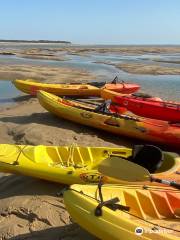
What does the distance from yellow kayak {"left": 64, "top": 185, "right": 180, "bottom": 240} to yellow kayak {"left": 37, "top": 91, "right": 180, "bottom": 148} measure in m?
3.91

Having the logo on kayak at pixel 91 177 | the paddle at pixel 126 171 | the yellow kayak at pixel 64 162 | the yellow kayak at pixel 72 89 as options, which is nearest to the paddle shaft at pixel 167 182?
the paddle at pixel 126 171

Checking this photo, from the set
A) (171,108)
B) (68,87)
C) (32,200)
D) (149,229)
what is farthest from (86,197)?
A: (68,87)

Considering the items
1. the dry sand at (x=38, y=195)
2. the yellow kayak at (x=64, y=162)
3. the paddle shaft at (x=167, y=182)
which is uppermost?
the paddle shaft at (x=167, y=182)

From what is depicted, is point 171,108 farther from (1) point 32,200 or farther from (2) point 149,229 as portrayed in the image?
(2) point 149,229

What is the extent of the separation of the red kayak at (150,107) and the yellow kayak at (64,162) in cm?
401

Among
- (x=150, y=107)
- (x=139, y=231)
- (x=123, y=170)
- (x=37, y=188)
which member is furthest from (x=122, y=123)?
(x=139, y=231)

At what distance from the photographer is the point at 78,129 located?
33.4ft

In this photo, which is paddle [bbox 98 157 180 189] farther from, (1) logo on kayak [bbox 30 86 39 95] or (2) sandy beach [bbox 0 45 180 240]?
(1) logo on kayak [bbox 30 86 39 95]

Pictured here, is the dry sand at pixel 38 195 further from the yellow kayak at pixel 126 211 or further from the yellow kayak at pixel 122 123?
the yellow kayak at pixel 126 211

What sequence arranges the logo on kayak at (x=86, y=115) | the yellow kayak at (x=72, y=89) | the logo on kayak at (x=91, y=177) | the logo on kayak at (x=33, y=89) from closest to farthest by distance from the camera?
the logo on kayak at (x=91, y=177), the logo on kayak at (x=86, y=115), the yellow kayak at (x=72, y=89), the logo on kayak at (x=33, y=89)

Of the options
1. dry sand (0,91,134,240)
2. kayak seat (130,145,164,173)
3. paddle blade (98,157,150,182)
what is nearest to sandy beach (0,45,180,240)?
dry sand (0,91,134,240)

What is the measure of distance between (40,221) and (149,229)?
179 cm

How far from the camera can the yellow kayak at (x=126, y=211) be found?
4.21 metres

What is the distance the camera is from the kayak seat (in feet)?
19.6
